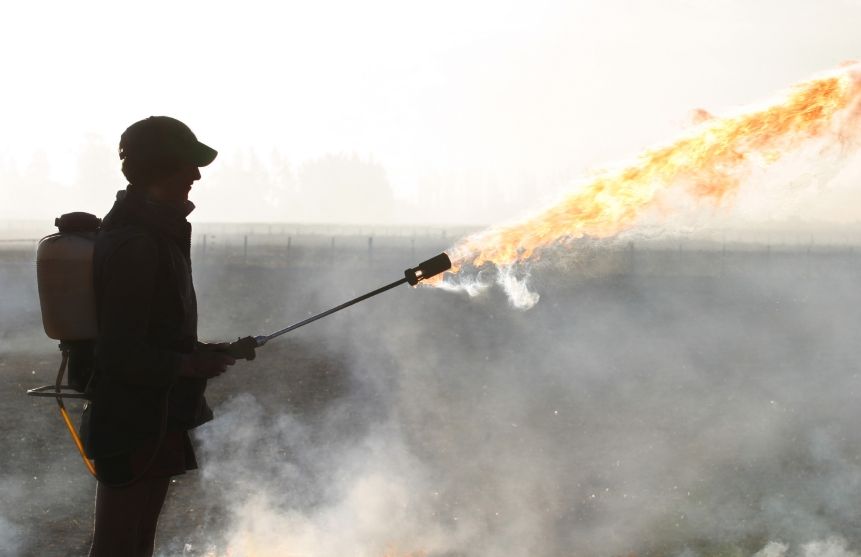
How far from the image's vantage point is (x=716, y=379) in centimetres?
2070

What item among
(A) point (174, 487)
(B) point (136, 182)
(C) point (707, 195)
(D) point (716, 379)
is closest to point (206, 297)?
(A) point (174, 487)

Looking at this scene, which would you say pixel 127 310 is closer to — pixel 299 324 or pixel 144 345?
pixel 144 345

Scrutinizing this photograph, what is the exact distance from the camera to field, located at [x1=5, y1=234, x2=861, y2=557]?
43.0 feet

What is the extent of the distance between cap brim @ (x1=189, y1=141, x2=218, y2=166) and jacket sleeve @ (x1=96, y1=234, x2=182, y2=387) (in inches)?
20.4

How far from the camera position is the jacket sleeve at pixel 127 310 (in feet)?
10.5

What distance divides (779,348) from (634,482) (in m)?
10.4

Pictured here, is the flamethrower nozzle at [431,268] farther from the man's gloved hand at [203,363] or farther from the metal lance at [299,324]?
the man's gloved hand at [203,363]

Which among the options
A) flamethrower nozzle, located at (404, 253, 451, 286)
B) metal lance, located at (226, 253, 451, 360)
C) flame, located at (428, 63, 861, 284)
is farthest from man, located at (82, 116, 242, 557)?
flame, located at (428, 63, 861, 284)

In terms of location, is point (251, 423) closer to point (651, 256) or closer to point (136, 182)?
point (136, 182)

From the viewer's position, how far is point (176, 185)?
3533 millimetres

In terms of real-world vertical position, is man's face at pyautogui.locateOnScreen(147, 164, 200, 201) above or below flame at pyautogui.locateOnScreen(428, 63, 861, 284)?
above

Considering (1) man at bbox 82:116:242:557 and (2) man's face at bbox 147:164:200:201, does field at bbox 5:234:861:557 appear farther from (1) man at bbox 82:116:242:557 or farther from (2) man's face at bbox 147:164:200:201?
(2) man's face at bbox 147:164:200:201

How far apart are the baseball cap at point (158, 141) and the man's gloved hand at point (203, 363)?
0.91 metres

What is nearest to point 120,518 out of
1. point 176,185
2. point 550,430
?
point 176,185
